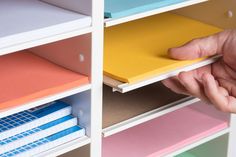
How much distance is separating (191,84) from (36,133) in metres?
0.34

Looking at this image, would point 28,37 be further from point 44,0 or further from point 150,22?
point 150,22

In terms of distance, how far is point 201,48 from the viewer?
46.9 inches

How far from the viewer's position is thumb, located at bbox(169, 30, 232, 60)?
1.16m

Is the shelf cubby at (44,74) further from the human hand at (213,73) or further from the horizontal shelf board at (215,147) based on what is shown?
the horizontal shelf board at (215,147)

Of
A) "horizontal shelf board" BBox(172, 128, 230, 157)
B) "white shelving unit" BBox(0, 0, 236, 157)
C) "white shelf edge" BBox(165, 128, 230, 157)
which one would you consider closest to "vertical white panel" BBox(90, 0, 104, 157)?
"white shelving unit" BBox(0, 0, 236, 157)

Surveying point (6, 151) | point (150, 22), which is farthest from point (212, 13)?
point (6, 151)

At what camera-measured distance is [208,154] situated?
1571 mm

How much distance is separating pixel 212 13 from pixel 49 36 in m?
0.58

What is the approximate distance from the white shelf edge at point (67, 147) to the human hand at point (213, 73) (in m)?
0.24

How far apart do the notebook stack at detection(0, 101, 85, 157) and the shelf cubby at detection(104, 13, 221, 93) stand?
4.4 inches

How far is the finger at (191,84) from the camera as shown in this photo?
1.14 m

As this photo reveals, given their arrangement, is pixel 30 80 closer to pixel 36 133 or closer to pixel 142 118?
pixel 36 133

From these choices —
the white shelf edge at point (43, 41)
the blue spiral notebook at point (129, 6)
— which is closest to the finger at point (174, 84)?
the blue spiral notebook at point (129, 6)

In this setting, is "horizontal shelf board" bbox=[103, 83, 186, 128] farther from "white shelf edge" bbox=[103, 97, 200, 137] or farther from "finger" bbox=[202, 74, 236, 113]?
"finger" bbox=[202, 74, 236, 113]
